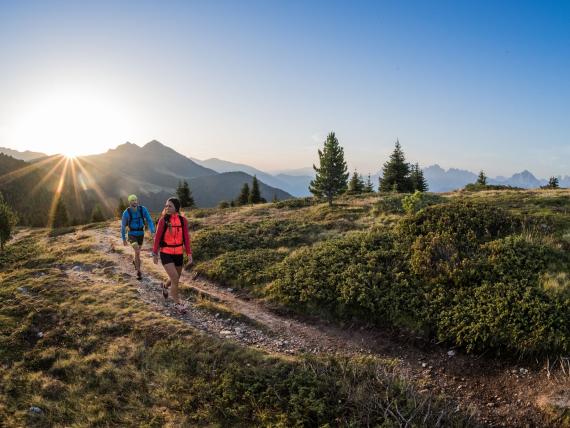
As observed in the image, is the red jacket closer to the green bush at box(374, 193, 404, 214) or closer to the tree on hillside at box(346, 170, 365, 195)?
the green bush at box(374, 193, 404, 214)

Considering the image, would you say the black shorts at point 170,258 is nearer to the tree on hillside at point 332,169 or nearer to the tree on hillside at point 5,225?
the tree on hillside at point 5,225

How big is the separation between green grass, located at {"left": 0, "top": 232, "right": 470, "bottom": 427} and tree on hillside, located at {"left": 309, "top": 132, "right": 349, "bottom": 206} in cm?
2736

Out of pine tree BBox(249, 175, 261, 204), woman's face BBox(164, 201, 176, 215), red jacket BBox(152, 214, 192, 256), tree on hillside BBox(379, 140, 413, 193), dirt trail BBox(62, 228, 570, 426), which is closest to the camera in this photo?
dirt trail BBox(62, 228, 570, 426)

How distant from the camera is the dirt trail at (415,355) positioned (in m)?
6.38

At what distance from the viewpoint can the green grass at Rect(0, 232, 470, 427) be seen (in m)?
6.13

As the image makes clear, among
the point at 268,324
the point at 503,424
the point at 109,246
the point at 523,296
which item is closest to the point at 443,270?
the point at 523,296

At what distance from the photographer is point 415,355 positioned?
8.41m

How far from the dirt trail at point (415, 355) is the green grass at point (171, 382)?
0.80 meters

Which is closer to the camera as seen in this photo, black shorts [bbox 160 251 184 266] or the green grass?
the green grass

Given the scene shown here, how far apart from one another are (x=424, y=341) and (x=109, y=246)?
62.8 ft

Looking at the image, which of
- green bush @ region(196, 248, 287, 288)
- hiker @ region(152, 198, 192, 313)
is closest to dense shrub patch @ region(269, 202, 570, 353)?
green bush @ region(196, 248, 287, 288)

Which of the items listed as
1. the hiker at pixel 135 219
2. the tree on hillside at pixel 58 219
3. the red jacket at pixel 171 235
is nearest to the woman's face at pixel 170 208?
the red jacket at pixel 171 235

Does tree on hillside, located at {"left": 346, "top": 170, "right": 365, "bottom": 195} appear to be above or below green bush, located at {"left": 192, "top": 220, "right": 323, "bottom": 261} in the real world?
above

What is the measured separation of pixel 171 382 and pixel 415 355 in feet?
19.3
